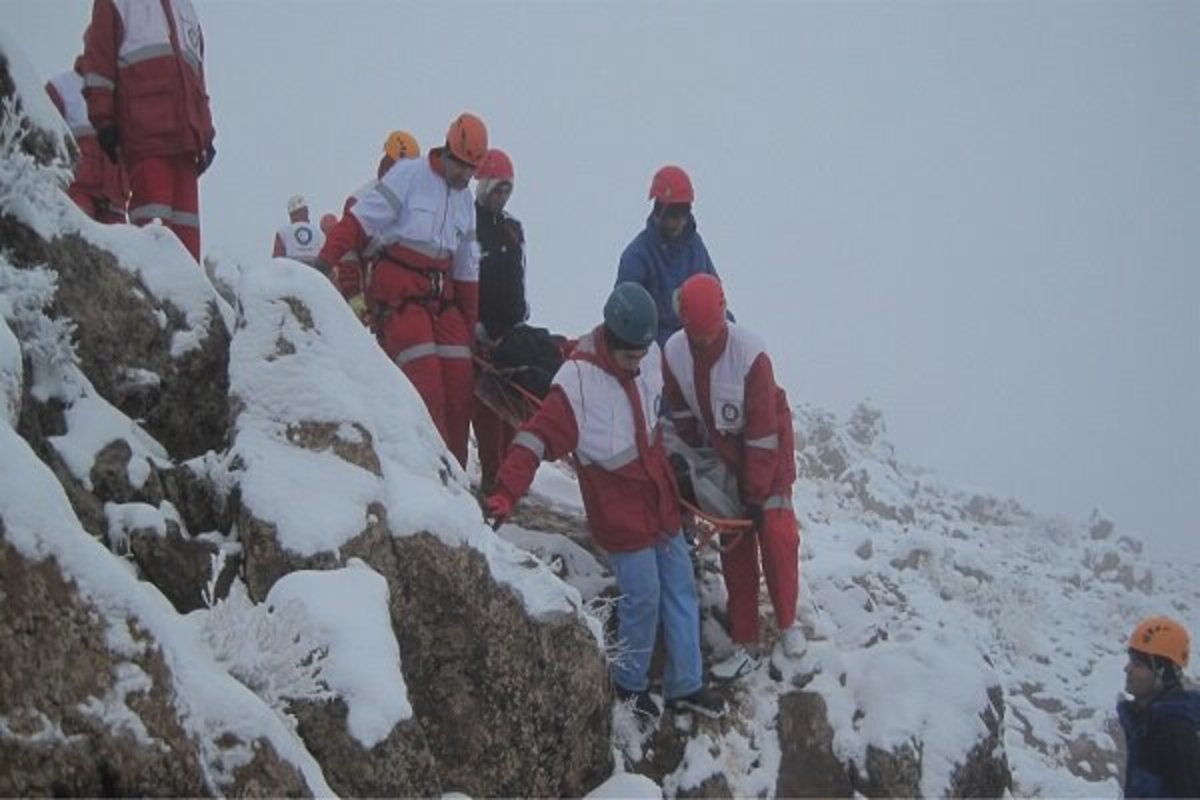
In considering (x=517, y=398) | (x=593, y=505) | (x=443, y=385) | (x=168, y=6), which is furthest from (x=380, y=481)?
(x=168, y=6)

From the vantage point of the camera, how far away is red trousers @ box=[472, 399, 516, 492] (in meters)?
7.13

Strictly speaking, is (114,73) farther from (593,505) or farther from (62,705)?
(62,705)

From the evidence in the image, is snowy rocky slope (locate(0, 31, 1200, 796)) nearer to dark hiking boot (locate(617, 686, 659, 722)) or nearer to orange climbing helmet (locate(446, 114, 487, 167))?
dark hiking boot (locate(617, 686, 659, 722))

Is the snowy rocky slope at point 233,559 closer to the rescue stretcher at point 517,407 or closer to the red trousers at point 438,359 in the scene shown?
the red trousers at point 438,359

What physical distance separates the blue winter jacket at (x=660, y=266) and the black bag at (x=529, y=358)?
0.79 m

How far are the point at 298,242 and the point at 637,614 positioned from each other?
5344mm

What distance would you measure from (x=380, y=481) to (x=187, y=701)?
5.99ft

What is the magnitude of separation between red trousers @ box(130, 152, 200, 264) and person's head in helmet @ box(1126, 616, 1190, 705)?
6.35m

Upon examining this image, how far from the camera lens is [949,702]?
235 inches

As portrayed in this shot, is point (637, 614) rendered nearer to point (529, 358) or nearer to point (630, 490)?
point (630, 490)

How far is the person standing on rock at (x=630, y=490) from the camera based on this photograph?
5484mm

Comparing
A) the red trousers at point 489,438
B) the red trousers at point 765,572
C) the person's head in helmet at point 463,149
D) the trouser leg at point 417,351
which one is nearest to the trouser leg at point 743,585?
the red trousers at point 765,572

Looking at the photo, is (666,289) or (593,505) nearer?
(593,505)

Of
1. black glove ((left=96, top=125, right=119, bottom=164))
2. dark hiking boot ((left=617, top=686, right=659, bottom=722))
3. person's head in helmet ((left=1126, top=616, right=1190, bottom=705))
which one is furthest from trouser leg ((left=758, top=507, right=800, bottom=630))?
black glove ((left=96, top=125, right=119, bottom=164))
